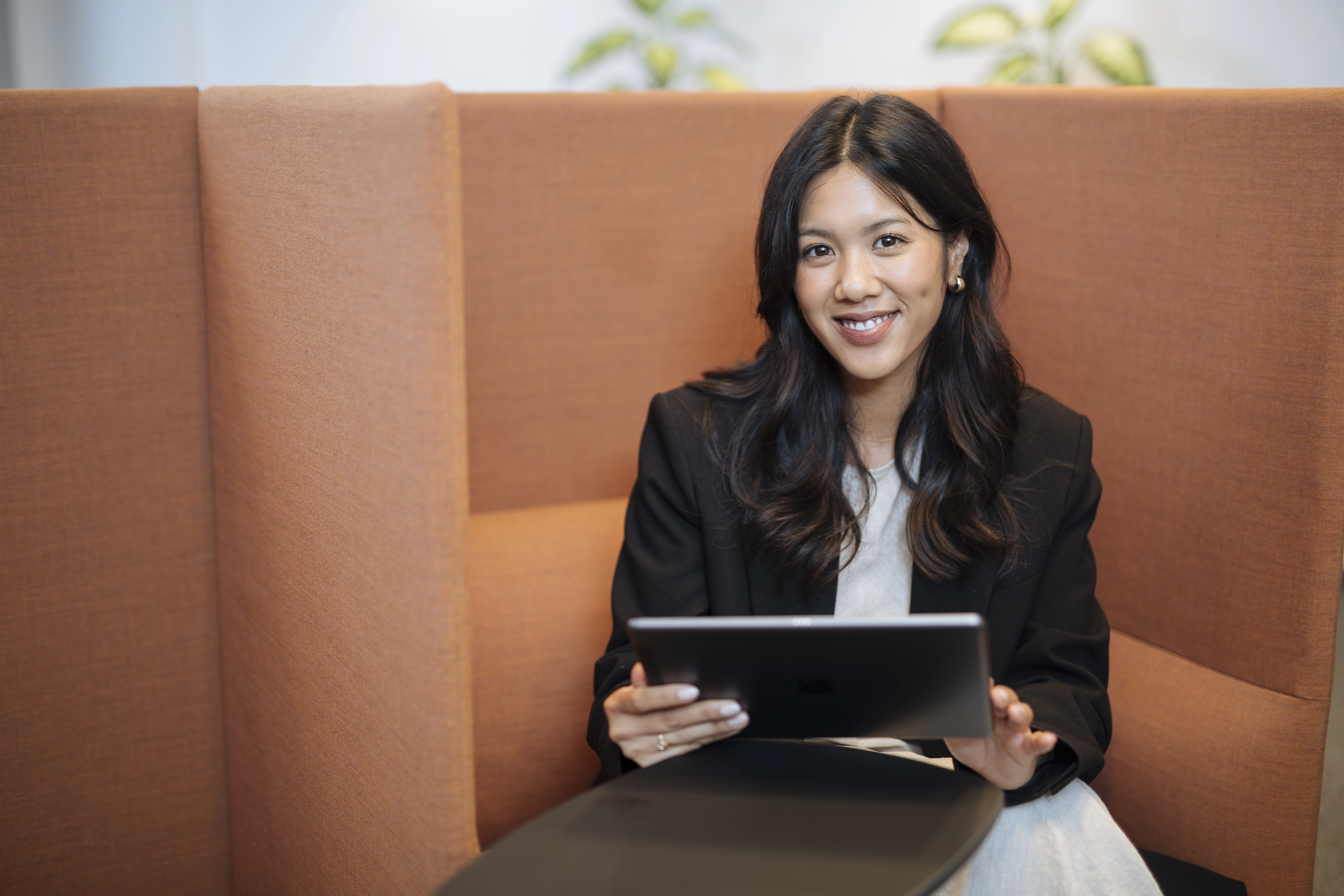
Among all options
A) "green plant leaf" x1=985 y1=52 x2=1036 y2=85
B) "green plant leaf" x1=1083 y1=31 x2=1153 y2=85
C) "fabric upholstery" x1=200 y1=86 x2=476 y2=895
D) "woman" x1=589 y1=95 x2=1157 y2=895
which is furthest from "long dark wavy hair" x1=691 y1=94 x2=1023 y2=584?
"green plant leaf" x1=985 y1=52 x2=1036 y2=85

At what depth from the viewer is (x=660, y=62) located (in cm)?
428

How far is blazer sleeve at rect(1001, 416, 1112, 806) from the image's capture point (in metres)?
1.14

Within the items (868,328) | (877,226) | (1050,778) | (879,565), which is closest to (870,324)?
(868,328)

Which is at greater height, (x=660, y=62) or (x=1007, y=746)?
Result: (x=660, y=62)

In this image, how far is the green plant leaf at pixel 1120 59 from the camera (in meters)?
3.33

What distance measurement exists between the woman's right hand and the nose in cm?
56

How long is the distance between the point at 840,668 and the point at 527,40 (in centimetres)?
395

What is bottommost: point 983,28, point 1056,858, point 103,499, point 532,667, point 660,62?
point 1056,858

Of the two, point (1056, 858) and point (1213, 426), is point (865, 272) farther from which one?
point (1056, 858)

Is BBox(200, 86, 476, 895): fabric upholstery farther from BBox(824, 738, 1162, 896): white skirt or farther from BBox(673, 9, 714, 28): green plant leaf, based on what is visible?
BBox(673, 9, 714, 28): green plant leaf

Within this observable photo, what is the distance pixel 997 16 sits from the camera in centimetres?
366

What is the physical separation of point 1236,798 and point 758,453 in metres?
0.79

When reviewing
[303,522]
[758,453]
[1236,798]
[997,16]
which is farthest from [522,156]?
[997,16]

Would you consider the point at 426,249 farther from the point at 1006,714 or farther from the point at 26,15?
the point at 26,15
